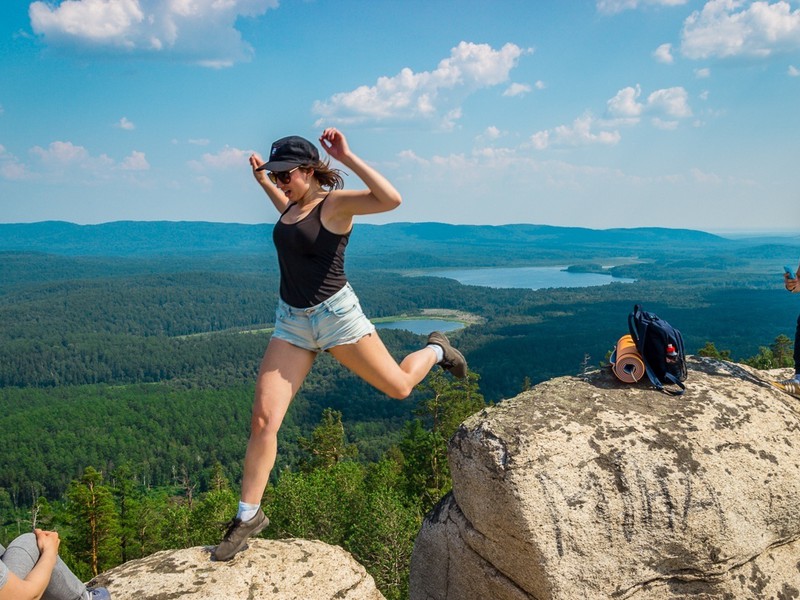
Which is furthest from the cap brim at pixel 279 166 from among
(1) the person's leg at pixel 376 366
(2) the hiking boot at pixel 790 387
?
(2) the hiking boot at pixel 790 387

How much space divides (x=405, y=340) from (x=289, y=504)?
152034mm

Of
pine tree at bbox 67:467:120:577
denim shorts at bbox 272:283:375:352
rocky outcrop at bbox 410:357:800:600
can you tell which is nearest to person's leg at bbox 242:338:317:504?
denim shorts at bbox 272:283:375:352

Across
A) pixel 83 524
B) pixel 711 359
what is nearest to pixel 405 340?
pixel 83 524

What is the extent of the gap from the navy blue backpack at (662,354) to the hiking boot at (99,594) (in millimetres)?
6363

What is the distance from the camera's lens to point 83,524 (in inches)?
1271

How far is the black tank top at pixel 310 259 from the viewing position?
18.9ft

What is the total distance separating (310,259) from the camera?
19.2 ft

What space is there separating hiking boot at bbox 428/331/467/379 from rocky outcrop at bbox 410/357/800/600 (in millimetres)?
713

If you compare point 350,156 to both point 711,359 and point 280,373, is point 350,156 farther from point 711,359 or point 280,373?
point 711,359

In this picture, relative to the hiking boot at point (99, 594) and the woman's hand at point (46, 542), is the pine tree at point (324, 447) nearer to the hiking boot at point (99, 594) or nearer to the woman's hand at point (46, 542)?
the hiking boot at point (99, 594)

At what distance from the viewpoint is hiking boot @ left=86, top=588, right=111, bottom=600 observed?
582 centimetres

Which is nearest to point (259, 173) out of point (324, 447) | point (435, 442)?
point (435, 442)

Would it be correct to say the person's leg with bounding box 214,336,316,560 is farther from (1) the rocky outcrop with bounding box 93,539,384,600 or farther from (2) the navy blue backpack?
(2) the navy blue backpack

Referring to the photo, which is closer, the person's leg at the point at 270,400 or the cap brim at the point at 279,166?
the cap brim at the point at 279,166
